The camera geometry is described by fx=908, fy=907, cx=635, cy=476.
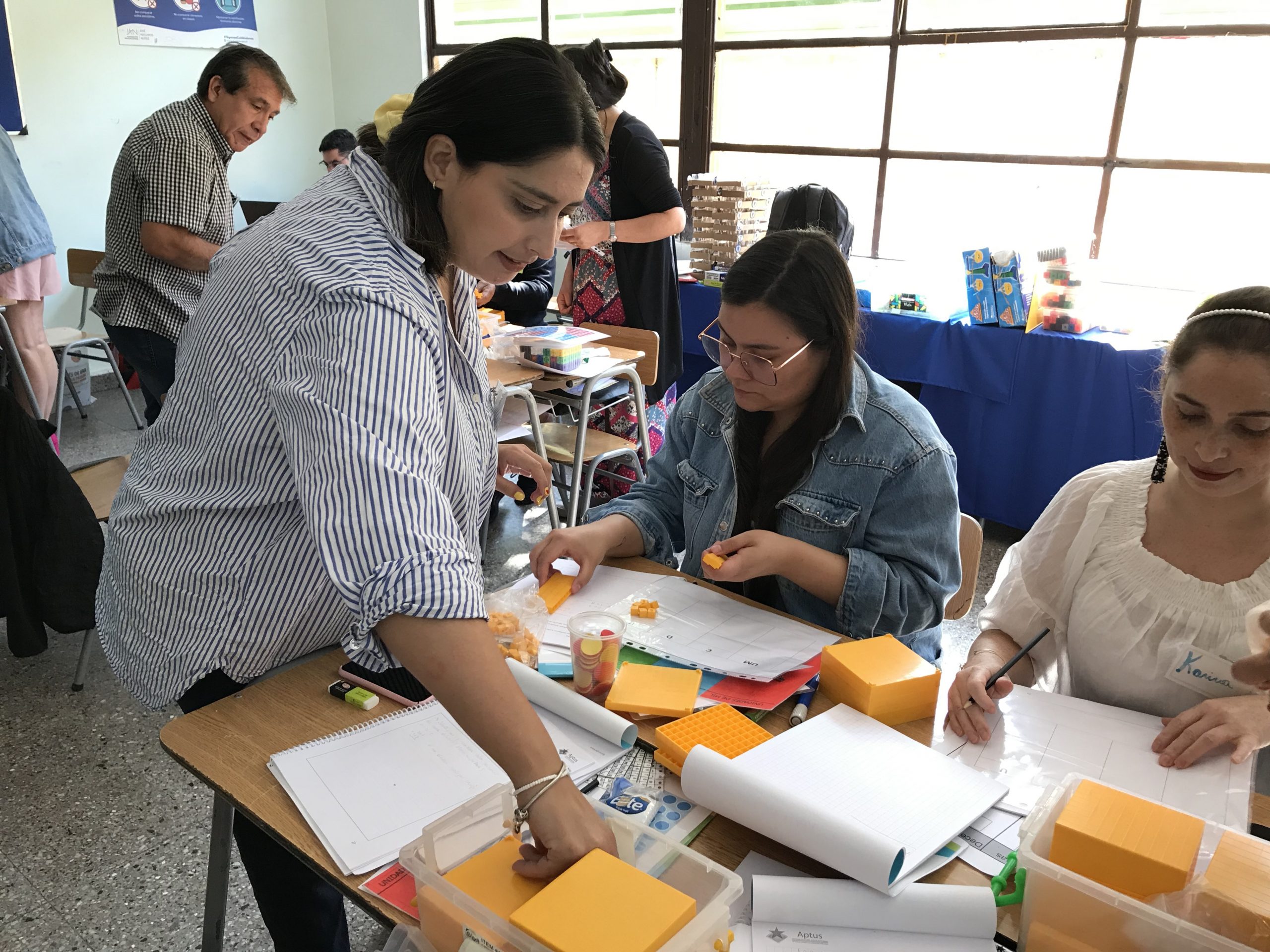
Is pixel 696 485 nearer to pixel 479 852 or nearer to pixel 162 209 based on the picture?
pixel 479 852

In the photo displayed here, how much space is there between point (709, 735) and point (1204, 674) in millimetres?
715

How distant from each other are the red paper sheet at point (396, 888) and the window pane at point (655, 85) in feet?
15.7

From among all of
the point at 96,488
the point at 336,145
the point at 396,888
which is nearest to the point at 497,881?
the point at 396,888

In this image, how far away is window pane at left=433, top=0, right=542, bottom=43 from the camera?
18.5 ft

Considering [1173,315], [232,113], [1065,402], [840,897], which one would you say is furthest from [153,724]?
[1173,315]

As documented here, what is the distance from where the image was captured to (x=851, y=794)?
97cm

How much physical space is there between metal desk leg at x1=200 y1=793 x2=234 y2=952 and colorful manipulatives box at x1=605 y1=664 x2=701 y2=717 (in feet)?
1.74

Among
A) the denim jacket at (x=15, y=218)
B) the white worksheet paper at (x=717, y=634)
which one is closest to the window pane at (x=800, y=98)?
the denim jacket at (x=15, y=218)

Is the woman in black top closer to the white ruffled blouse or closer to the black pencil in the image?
the white ruffled blouse

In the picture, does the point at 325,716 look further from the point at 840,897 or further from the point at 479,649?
the point at 840,897

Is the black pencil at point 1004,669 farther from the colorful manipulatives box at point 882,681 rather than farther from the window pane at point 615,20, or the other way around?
the window pane at point 615,20

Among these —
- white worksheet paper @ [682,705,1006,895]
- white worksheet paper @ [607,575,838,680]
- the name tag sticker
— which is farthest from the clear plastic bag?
the name tag sticker

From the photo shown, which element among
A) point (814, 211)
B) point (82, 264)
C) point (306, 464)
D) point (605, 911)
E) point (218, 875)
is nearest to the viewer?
point (605, 911)

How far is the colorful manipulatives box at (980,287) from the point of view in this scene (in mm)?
3510
